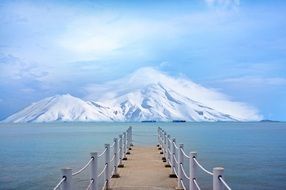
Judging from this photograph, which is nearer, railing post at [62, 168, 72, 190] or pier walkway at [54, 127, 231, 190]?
railing post at [62, 168, 72, 190]

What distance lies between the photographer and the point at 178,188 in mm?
11266

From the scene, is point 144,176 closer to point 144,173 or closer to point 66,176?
point 144,173

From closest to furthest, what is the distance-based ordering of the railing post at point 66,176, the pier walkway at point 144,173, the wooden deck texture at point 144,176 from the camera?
the railing post at point 66,176 → the pier walkway at point 144,173 → the wooden deck texture at point 144,176

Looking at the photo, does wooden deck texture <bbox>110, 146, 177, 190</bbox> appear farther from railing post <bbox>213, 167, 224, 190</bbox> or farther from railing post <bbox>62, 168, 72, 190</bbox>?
railing post <bbox>213, 167, 224, 190</bbox>

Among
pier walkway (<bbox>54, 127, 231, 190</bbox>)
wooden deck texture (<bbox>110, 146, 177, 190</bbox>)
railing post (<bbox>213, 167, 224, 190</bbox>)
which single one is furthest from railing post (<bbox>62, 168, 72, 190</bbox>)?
wooden deck texture (<bbox>110, 146, 177, 190</bbox>)

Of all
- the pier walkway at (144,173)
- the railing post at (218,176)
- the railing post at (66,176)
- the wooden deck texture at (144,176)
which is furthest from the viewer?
the wooden deck texture at (144,176)

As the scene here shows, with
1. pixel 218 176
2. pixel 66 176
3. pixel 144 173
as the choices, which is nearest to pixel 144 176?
pixel 144 173

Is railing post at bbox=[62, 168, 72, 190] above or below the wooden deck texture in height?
above

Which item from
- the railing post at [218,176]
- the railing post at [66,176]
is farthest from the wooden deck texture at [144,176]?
the railing post at [218,176]

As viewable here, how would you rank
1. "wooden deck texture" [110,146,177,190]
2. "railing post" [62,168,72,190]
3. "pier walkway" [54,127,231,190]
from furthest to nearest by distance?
"wooden deck texture" [110,146,177,190]
"pier walkway" [54,127,231,190]
"railing post" [62,168,72,190]

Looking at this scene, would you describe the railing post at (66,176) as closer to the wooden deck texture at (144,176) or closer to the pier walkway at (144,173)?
the pier walkway at (144,173)

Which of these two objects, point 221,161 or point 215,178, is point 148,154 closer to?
point 215,178

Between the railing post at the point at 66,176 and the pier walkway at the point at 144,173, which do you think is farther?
the pier walkway at the point at 144,173

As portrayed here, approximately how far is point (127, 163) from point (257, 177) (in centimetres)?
1451
